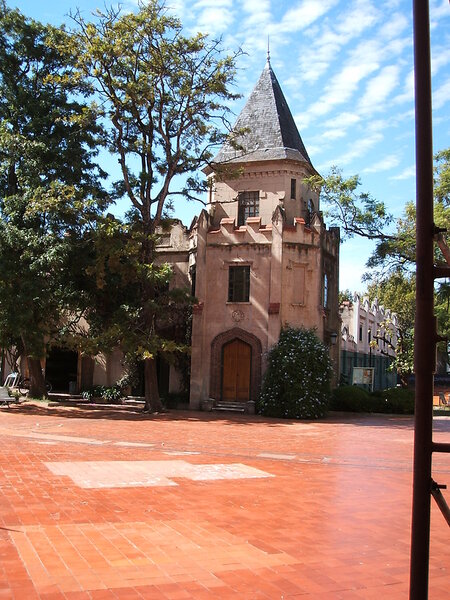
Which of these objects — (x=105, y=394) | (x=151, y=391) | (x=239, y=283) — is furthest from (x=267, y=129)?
(x=105, y=394)

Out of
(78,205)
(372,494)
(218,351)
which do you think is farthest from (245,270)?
(372,494)

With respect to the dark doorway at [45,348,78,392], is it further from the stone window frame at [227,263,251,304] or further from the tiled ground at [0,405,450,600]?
the tiled ground at [0,405,450,600]

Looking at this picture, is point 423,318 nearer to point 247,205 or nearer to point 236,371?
point 236,371

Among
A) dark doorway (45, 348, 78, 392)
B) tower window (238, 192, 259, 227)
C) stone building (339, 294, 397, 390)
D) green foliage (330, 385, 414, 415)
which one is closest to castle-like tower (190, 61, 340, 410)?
tower window (238, 192, 259, 227)

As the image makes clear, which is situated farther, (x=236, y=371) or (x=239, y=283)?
(x=239, y=283)

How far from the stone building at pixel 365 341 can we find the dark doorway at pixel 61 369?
577 inches

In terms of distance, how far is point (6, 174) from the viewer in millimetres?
26938

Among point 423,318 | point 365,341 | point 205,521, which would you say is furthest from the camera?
point 365,341

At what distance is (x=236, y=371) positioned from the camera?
27828 mm

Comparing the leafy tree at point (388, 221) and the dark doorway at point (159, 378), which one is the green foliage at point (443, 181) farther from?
the dark doorway at point (159, 378)

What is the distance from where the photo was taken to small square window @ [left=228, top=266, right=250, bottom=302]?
28.0m

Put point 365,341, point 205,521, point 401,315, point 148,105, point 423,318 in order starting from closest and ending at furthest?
point 423,318 → point 205,521 → point 148,105 → point 365,341 → point 401,315

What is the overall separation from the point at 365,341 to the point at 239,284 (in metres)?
28.3

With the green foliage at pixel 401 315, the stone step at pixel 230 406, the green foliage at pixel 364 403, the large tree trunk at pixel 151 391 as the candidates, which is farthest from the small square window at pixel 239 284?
the green foliage at pixel 401 315
